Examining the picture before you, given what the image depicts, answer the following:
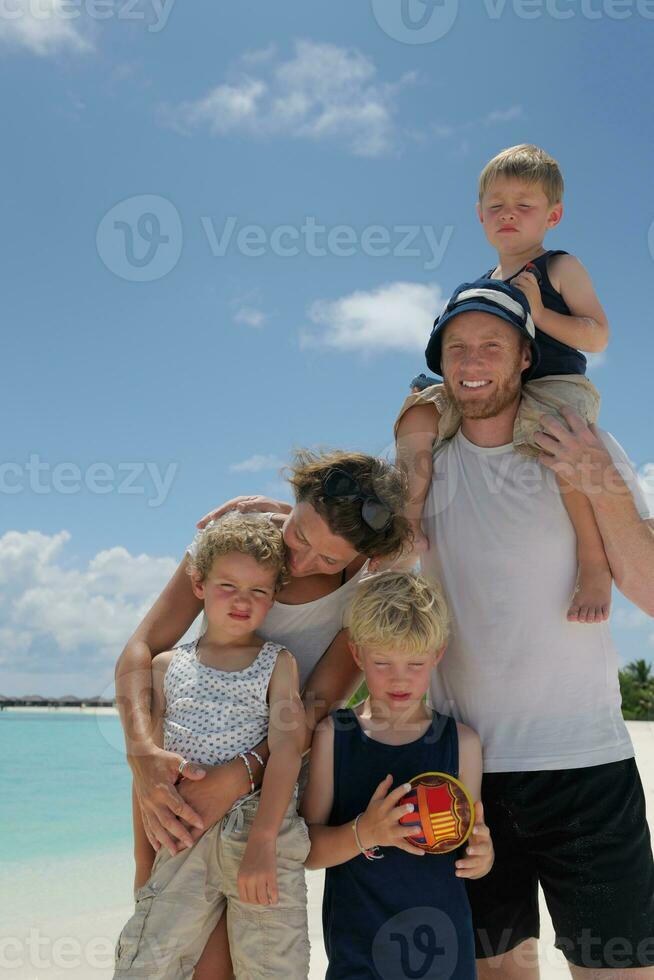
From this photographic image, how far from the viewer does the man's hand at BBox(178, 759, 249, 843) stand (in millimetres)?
2898

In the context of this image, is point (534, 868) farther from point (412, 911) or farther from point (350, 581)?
point (350, 581)

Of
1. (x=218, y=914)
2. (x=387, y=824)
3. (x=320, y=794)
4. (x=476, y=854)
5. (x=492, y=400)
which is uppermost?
(x=492, y=400)

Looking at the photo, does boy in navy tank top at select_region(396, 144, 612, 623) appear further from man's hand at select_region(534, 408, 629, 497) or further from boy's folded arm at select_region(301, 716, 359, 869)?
boy's folded arm at select_region(301, 716, 359, 869)

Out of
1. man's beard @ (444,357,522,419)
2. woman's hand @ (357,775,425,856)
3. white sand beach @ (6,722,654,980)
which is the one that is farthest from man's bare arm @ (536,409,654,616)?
white sand beach @ (6,722,654,980)

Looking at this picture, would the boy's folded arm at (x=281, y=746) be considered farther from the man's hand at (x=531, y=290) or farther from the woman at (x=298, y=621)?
the man's hand at (x=531, y=290)

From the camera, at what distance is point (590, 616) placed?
3184 millimetres

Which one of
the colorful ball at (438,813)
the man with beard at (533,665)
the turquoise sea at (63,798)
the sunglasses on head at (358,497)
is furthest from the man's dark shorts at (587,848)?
the turquoise sea at (63,798)

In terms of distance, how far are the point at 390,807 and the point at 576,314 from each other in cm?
234

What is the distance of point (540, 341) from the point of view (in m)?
3.82

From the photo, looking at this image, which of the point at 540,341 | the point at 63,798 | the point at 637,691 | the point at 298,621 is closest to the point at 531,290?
the point at 540,341

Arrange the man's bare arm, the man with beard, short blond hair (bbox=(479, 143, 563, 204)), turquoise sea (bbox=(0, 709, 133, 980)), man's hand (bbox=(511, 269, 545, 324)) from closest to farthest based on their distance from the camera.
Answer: the man with beard
the man's bare arm
man's hand (bbox=(511, 269, 545, 324))
short blond hair (bbox=(479, 143, 563, 204))
turquoise sea (bbox=(0, 709, 133, 980))

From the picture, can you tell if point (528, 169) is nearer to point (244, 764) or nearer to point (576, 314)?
point (576, 314)

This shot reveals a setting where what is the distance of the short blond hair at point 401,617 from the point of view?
9.89 feet

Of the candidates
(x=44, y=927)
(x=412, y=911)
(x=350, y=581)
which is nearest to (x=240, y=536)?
(x=350, y=581)
